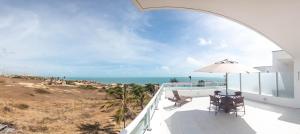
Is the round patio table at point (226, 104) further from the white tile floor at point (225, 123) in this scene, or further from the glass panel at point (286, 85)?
the glass panel at point (286, 85)

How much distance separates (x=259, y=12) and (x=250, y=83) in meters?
7.83

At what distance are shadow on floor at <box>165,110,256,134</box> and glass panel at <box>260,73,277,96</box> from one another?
4626 mm

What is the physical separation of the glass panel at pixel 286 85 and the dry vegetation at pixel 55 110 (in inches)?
756

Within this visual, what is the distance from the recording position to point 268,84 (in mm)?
12516

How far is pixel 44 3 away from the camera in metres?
40.7

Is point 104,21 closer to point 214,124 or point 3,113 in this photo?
point 3,113

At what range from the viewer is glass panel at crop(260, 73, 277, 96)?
12.1 metres

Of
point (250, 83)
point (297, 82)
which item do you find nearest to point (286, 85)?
point (297, 82)

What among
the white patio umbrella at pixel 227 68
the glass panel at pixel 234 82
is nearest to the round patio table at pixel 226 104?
the white patio umbrella at pixel 227 68

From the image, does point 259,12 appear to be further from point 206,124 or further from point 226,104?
point 206,124

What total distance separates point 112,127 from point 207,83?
17.9 m

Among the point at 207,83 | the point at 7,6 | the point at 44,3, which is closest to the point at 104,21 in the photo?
the point at 44,3

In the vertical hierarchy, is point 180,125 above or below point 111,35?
below

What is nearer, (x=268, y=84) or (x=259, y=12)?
(x=259, y=12)
